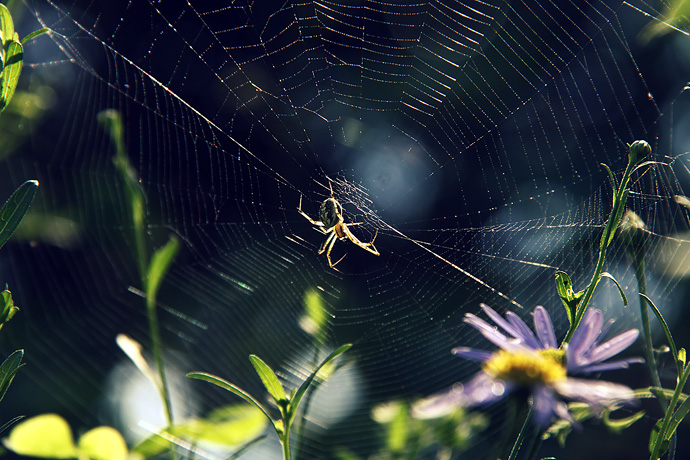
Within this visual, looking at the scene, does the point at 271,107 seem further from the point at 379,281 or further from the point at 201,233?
the point at 379,281

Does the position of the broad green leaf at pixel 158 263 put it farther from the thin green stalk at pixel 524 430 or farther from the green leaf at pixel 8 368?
the thin green stalk at pixel 524 430

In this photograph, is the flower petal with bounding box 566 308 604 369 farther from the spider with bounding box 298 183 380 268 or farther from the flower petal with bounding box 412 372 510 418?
the spider with bounding box 298 183 380 268

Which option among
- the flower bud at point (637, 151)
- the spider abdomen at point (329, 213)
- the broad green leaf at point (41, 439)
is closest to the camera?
the broad green leaf at point (41, 439)

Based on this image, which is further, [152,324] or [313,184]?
[313,184]

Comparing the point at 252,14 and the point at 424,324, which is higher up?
the point at 252,14

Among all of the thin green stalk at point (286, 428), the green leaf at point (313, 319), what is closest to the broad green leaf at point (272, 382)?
the thin green stalk at point (286, 428)

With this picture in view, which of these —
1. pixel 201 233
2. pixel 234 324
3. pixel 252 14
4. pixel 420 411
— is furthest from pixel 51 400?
pixel 420 411

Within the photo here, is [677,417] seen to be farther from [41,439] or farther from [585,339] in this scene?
[41,439]
